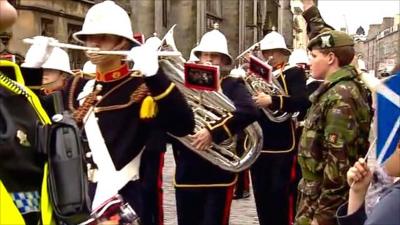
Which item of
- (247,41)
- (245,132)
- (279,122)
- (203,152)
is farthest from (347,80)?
(247,41)

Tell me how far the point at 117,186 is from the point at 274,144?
3513mm

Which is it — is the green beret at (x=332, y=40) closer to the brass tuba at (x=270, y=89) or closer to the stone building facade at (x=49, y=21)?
the brass tuba at (x=270, y=89)

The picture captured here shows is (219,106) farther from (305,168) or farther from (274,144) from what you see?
(305,168)

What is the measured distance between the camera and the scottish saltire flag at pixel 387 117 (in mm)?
2965

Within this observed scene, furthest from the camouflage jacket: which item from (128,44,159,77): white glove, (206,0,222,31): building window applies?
(206,0,222,31): building window

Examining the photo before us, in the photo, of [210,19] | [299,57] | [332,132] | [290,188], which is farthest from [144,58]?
[210,19]

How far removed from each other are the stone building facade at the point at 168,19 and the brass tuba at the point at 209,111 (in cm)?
192

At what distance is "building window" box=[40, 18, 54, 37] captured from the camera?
1627 cm

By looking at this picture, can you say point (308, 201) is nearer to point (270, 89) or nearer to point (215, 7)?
point (270, 89)

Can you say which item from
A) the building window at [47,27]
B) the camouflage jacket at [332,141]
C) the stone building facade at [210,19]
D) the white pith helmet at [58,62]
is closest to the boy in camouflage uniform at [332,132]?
the camouflage jacket at [332,141]

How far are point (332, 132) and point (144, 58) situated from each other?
1.26 metres

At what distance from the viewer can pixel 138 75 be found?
495cm

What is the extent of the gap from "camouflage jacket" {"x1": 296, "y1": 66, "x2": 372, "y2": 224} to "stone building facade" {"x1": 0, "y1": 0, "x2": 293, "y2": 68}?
364 centimetres

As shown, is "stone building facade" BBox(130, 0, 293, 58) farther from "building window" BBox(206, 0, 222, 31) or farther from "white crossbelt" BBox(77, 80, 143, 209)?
"white crossbelt" BBox(77, 80, 143, 209)
